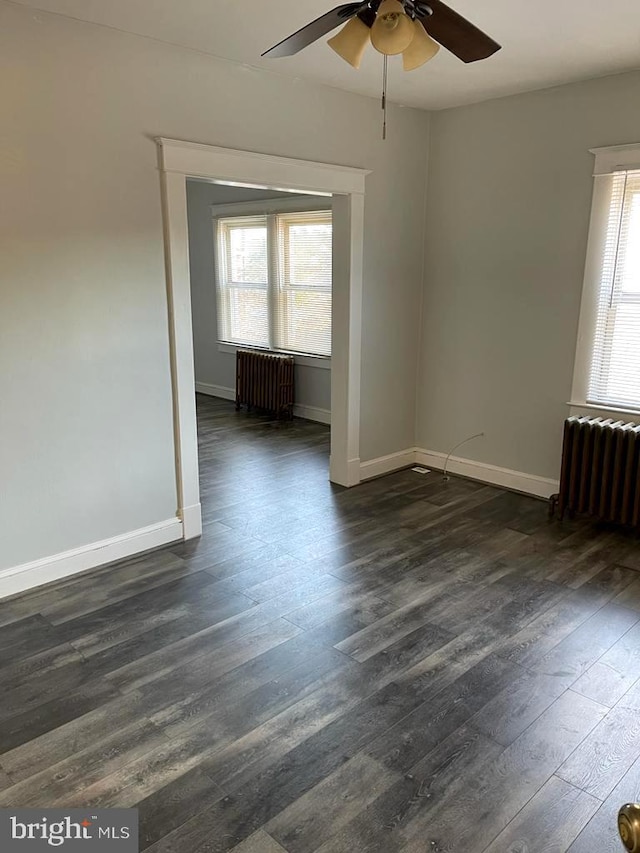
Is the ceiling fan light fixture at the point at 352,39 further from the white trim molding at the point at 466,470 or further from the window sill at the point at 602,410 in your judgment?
the white trim molding at the point at 466,470

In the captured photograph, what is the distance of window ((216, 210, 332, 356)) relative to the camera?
647 cm

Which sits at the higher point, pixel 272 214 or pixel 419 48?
pixel 419 48

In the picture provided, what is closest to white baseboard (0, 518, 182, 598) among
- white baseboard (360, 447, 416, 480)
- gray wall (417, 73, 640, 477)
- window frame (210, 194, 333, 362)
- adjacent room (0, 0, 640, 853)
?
adjacent room (0, 0, 640, 853)

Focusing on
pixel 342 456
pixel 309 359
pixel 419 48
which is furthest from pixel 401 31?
pixel 309 359

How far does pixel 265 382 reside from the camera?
6988 mm

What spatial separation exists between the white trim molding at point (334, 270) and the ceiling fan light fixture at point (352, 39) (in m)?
1.34

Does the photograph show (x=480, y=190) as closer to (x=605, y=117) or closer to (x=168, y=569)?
(x=605, y=117)

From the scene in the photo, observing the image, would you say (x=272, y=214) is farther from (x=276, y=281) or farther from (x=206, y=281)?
(x=206, y=281)

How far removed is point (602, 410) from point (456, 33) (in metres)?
2.76

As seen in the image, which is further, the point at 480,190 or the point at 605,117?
the point at 480,190

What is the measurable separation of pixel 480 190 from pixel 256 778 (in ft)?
13.2

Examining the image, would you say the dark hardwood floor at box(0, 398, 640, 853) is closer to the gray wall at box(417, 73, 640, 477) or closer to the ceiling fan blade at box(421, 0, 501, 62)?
the gray wall at box(417, 73, 640, 477)

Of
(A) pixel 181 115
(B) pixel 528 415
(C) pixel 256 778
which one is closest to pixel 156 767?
(C) pixel 256 778

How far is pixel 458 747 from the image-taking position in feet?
7.27
